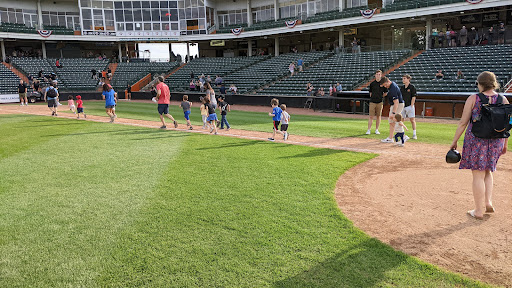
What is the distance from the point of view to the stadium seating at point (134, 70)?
4037cm

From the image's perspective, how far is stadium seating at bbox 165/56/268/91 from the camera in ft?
127

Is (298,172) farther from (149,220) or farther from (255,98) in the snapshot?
(255,98)

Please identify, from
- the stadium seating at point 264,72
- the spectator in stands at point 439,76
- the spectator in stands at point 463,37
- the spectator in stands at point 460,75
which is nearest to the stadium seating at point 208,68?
the stadium seating at point 264,72

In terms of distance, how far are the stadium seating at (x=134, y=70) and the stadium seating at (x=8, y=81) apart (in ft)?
30.6

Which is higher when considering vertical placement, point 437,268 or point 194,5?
point 194,5

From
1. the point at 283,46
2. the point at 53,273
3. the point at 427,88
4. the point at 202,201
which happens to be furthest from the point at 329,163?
the point at 283,46

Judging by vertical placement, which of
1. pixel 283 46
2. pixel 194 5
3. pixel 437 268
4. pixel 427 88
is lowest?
pixel 437 268

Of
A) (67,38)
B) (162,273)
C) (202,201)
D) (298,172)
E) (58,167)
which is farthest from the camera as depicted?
(67,38)

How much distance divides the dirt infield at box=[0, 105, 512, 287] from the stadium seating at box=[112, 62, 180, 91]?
119ft

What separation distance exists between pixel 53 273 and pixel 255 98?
25.3 metres

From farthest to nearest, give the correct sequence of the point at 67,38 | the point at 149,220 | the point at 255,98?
the point at 67,38, the point at 255,98, the point at 149,220

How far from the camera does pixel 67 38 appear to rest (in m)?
44.8

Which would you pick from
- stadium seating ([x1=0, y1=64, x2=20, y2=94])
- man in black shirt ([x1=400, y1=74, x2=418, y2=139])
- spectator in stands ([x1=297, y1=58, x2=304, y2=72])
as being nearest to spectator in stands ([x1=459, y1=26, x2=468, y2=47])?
spectator in stands ([x1=297, y1=58, x2=304, y2=72])

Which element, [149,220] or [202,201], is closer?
[149,220]
